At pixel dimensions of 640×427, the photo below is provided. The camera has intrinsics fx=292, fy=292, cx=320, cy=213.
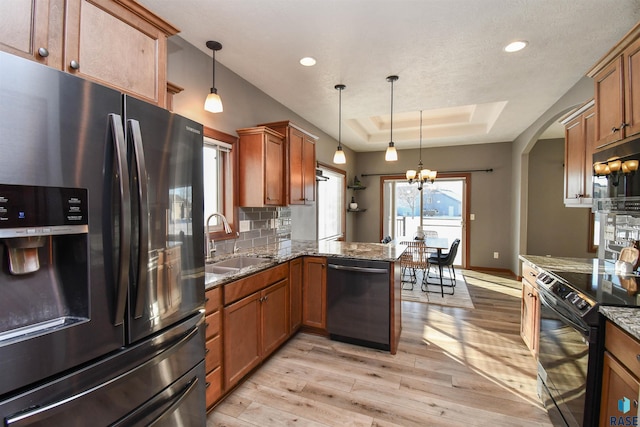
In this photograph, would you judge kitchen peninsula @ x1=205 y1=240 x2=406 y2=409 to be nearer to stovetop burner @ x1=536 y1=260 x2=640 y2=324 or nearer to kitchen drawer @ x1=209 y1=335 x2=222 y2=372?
kitchen drawer @ x1=209 y1=335 x2=222 y2=372

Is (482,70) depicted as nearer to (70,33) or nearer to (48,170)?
(70,33)

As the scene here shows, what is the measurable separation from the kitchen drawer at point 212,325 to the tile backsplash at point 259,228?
0.98 metres

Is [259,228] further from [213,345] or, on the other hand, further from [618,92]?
[618,92]

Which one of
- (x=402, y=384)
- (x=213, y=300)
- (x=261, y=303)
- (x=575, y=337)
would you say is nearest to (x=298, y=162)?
(x=261, y=303)

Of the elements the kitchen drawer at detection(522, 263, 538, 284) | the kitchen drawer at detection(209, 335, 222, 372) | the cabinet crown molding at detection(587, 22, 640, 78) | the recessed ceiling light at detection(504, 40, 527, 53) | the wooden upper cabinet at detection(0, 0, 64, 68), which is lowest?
the kitchen drawer at detection(209, 335, 222, 372)

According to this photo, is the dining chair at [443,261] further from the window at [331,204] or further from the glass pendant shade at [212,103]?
the glass pendant shade at [212,103]

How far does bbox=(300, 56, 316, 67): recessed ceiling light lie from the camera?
2.69 meters

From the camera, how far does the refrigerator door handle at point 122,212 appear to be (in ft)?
3.49

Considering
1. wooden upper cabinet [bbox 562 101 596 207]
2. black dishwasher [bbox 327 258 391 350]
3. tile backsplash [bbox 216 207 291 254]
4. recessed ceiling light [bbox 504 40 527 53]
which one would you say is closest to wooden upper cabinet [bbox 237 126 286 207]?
A: tile backsplash [bbox 216 207 291 254]

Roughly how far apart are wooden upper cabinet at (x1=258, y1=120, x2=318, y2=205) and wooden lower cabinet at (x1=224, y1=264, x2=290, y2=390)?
103 cm

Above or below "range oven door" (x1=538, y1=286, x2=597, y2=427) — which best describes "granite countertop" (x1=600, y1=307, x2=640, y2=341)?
above

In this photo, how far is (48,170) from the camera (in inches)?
36.1

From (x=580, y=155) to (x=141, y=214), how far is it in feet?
11.2

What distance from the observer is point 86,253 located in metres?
1.01
